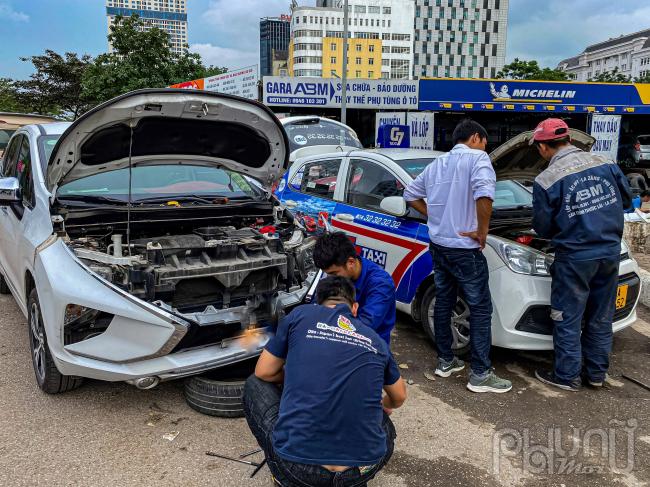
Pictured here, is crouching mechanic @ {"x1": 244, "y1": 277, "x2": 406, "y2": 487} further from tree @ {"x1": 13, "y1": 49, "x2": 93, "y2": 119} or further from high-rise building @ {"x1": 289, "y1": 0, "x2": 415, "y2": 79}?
high-rise building @ {"x1": 289, "y1": 0, "x2": 415, "y2": 79}

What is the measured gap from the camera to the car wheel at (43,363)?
3279 millimetres

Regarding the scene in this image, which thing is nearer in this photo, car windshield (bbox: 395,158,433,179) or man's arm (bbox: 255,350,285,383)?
man's arm (bbox: 255,350,285,383)

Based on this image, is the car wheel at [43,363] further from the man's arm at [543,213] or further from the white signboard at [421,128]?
the white signboard at [421,128]

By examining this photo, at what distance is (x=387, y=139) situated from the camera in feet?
38.0

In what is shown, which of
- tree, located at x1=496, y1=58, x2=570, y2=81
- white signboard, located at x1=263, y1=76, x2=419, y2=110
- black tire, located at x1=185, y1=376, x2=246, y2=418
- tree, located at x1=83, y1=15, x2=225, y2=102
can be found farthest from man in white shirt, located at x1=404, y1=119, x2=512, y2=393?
tree, located at x1=496, y1=58, x2=570, y2=81

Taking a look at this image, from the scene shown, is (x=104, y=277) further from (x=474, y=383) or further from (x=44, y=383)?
(x=474, y=383)

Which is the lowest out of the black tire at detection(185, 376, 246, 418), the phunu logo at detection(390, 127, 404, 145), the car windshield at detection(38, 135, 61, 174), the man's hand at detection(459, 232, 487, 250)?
the black tire at detection(185, 376, 246, 418)

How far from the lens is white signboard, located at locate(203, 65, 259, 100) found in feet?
64.4

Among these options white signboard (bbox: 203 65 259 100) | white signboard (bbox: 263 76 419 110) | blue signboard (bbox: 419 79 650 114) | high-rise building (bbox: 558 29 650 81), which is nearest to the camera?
white signboard (bbox: 263 76 419 110)

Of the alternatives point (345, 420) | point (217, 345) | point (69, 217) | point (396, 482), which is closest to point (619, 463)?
point (396, 482)

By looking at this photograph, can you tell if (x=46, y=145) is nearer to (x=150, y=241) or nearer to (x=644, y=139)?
(x=150, y=241)

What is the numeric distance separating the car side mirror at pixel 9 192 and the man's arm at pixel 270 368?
2663 millimetres

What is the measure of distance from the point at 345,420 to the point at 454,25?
123311mm

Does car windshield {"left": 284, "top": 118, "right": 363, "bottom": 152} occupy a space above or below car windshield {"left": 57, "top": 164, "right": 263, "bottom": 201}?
above
